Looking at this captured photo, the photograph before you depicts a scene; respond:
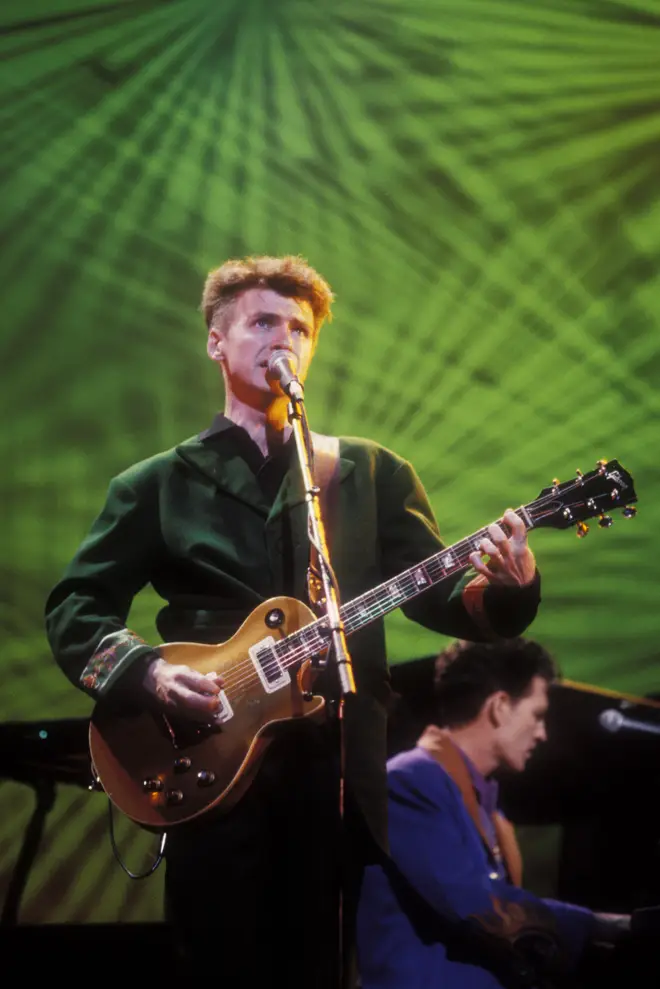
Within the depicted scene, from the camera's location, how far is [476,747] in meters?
2.25

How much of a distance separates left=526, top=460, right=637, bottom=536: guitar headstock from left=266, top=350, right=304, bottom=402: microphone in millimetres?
585

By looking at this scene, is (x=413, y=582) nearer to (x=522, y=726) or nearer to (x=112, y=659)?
(x=522, y=726)

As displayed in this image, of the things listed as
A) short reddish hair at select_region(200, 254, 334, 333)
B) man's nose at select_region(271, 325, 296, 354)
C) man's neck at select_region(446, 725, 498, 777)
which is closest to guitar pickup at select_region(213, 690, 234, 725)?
man's neck at select_region(446, 725, 498, 777)

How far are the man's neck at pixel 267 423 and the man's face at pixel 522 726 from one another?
82 centimetres

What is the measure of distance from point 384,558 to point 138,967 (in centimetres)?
108

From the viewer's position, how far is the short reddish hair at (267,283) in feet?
8.04

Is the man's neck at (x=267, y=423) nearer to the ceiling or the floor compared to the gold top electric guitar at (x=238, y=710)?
nearer to the ceiling

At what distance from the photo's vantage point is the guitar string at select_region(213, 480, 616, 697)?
2.01 m

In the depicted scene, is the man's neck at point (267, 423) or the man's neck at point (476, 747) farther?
the man's neck at point (267, 423)

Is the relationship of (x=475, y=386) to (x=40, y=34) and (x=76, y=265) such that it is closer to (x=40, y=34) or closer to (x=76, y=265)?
(x=76, y=265)

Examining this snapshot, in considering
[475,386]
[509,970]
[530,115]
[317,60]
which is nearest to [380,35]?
[317,60]

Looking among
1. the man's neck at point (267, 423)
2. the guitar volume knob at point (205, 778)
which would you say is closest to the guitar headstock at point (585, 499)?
the man's neck at point (267, 423)

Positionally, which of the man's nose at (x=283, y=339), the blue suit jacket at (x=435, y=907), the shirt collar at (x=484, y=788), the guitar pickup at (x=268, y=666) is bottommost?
the blue suit jacket at (x=435, y=907)

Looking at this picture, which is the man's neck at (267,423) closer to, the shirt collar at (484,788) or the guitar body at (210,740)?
the guitar body at (210,740)
